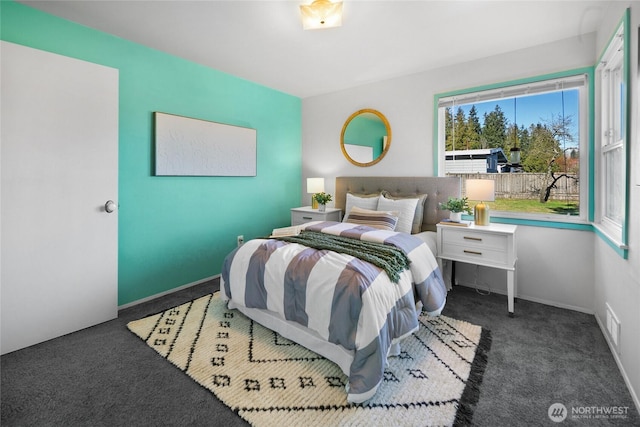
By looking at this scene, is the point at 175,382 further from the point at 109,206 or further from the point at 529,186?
the point at 529,186

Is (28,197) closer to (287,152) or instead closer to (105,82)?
(105,82)

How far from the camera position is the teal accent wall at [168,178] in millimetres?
2631

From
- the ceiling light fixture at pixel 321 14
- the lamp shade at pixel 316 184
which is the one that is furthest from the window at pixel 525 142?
the ceiling light fixture at pixel 321 14

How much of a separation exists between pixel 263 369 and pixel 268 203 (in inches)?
105

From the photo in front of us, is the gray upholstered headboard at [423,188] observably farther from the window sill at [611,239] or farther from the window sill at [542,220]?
the window sill at [611,239]

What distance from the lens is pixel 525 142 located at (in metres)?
3.16

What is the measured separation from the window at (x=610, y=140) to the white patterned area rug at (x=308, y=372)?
4.49 ft

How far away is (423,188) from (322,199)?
4.28ft

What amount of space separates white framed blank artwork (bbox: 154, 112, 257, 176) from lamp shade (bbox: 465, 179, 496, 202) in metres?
2.59

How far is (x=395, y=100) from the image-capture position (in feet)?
12.8

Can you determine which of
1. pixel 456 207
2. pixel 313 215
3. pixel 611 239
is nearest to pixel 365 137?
pixel 313 215

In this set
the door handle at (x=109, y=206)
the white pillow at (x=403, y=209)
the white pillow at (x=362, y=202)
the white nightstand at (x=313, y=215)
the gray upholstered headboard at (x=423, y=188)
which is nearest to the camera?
the door handle at (x=109, y=206)

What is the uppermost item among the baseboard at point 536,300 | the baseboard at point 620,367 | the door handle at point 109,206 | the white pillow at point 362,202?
the white pillow at point 362,202

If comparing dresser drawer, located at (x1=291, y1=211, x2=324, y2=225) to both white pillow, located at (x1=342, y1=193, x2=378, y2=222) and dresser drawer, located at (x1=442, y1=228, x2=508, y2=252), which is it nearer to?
white pillow, located at (x1=342, y1=193, x2=378, y2=222)
